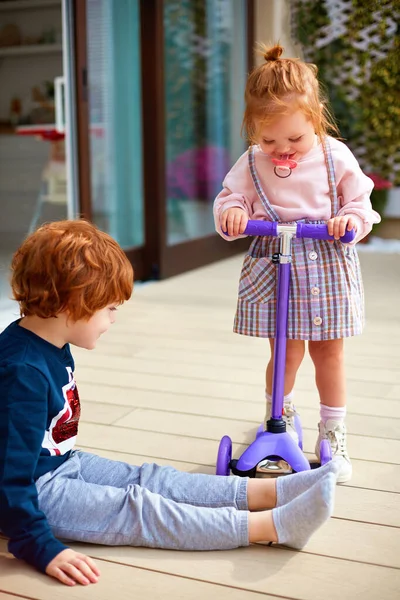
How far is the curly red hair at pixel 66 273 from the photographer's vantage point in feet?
4.10

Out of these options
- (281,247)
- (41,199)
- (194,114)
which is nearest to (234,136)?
(194,114)

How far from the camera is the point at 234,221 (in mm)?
1481

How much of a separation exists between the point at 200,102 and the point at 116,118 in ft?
3.11

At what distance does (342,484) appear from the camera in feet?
5.16

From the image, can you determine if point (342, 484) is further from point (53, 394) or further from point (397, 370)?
point (397, 370)

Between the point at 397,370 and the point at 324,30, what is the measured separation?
4.14 metres

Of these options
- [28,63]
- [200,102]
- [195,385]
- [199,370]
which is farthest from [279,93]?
[200,102]

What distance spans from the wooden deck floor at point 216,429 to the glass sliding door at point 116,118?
0.48 metres

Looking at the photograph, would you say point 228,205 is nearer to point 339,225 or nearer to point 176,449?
point 339,225

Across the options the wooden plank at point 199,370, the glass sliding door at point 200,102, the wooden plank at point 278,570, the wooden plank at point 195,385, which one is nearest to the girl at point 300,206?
the wooden plank at point 278,570

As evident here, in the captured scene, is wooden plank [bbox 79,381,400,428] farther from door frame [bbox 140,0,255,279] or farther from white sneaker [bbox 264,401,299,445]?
door frame [bbox 140,0,255,279]

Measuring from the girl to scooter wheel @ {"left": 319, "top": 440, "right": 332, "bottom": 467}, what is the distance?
16 millimetres

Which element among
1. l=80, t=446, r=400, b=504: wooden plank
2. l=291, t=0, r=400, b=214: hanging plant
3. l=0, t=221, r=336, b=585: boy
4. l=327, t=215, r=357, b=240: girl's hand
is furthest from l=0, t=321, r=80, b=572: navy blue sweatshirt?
l=291, t=0, r=400, b=214: hanging plant

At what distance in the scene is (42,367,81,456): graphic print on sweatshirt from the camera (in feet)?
4.36
